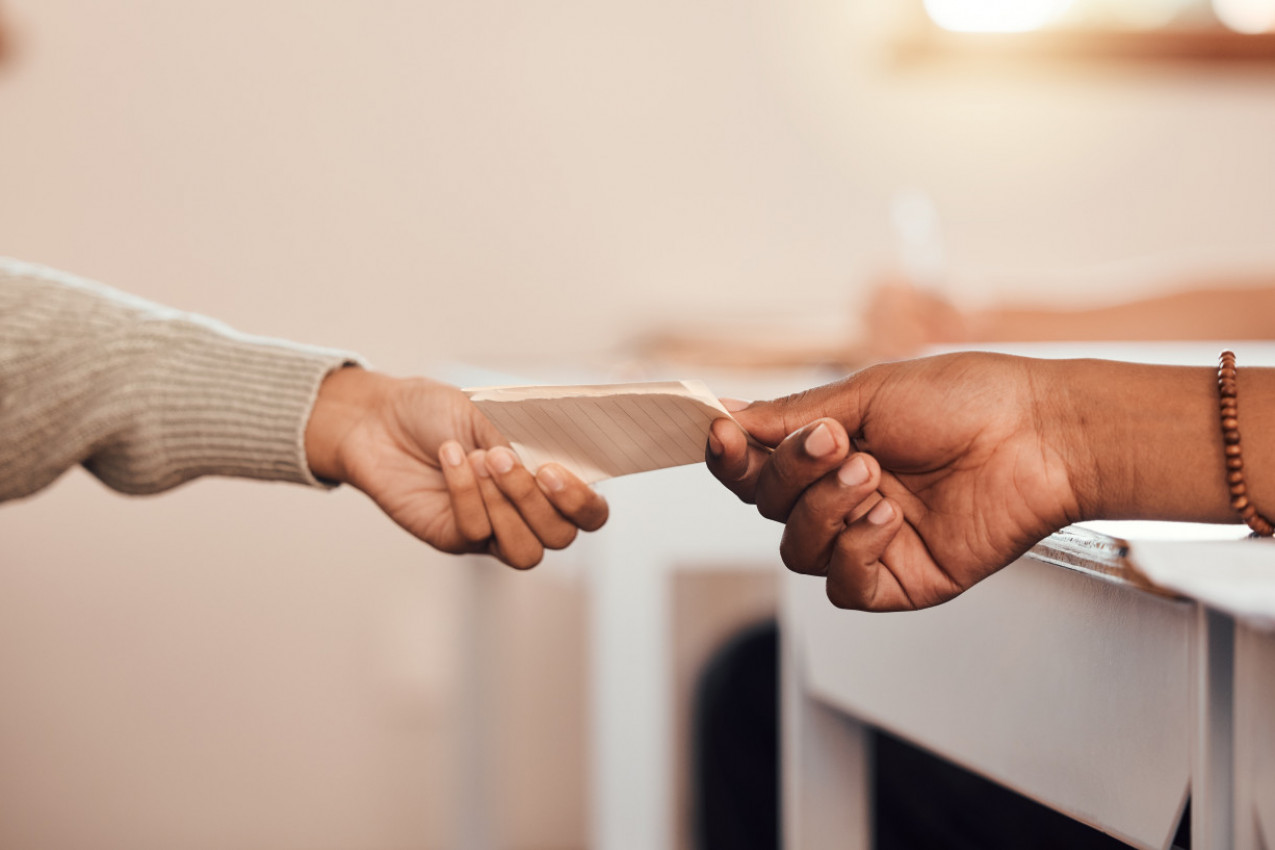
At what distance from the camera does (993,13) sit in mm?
1721

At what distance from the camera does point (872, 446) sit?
17.7 inches

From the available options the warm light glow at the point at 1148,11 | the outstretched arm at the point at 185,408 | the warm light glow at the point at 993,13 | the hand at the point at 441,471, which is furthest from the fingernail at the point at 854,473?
the warm light glow at the point at 1148,11

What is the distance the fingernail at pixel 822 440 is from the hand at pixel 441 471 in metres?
0.13

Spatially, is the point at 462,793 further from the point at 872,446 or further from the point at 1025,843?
the point at 872,446

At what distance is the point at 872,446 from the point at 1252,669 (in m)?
0.17

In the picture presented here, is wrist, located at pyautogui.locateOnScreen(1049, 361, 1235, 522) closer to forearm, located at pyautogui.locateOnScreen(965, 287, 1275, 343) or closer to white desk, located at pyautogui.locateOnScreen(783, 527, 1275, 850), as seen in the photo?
white desk, located at pyautogui.locateOnScreen(783, 527, 1275, 850)

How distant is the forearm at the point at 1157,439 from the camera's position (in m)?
0.42

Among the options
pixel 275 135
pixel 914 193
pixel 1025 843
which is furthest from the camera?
pixel 914 193

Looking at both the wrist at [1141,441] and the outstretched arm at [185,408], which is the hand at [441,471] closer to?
the outstretched arm at [185,408]

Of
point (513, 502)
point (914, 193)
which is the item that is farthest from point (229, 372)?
point (914, 193)

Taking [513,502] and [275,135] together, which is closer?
[513,502]

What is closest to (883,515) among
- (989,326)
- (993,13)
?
(989,326)

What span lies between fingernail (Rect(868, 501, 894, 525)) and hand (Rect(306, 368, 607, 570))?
0.45 ft

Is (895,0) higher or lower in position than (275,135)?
higher
